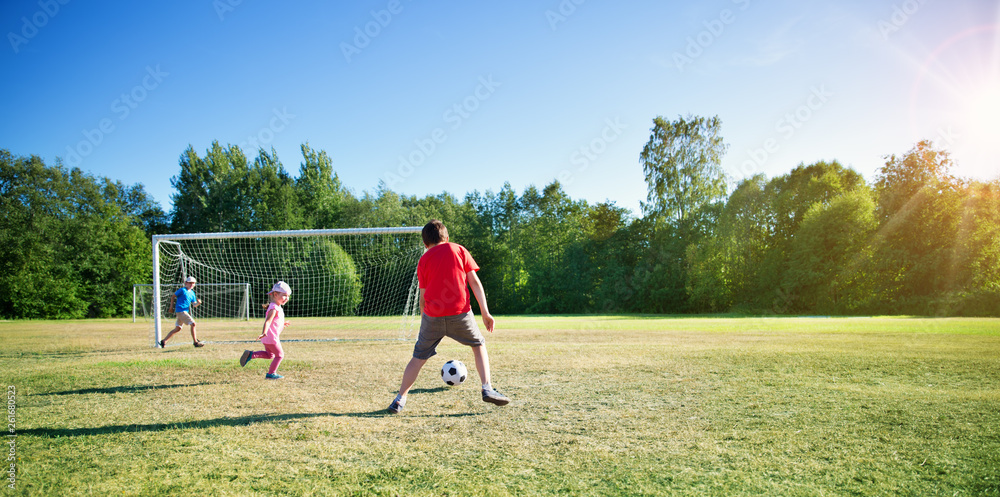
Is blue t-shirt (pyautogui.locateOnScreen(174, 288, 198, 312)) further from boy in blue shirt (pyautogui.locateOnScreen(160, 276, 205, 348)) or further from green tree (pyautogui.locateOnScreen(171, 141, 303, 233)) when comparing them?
green tree (pyautogui.locateOnScreen(171, 141, 303, 233))

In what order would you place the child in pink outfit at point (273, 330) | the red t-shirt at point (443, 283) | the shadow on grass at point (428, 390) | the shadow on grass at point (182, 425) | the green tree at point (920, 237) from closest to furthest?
the shadow on grass at point (182, 425) < the red t-shirt at point (443, 283) < the shadow on grass at point (428, 390) < the child in pink outfit at point (273, 330) < the green tree at point (920, 237)

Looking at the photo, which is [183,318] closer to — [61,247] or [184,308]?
[184,308]

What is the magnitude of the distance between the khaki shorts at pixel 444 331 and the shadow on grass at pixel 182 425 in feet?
2.43

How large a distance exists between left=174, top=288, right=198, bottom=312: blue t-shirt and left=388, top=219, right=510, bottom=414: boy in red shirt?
32.1 feet

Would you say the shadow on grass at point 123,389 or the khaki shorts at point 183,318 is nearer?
the shadow on grass at point 123,389

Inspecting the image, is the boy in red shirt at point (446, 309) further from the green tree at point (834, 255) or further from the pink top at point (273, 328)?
the green tree at point (834, 255)

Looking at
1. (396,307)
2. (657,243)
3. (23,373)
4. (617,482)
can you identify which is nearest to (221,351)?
(23,373)

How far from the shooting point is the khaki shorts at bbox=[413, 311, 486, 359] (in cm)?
498

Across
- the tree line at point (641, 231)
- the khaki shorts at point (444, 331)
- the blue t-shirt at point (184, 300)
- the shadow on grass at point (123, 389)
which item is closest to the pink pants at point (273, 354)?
the shadow on grass at point (123, 389)

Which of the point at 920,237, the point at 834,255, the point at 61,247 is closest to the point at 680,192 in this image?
the point at 834,255

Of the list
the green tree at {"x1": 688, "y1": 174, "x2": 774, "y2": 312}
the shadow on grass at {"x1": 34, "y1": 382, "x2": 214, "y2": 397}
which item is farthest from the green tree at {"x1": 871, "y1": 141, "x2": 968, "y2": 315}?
the shadow on grass at {"x1": 34, "y1": 382, "x2": 214, "y2": 397}

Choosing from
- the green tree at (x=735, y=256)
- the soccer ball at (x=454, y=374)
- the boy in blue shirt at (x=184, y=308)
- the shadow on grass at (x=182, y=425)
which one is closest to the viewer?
the shadow on grass at (x=182, y=425)

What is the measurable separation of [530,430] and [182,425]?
316 cm

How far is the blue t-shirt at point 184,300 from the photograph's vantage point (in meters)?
12.3
